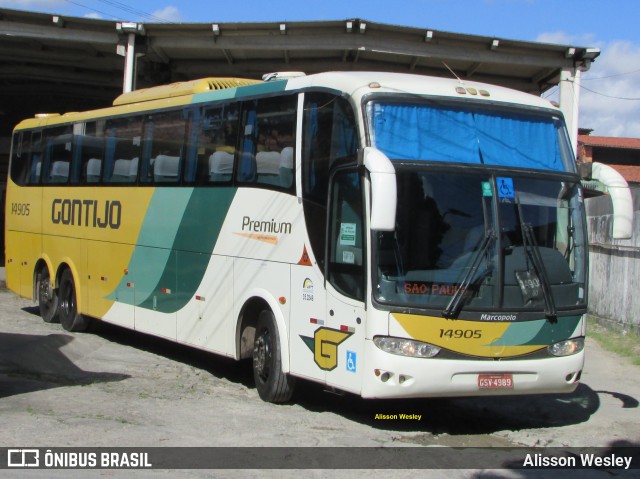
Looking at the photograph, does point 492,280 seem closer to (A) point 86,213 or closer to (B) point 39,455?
(B) point 39,455

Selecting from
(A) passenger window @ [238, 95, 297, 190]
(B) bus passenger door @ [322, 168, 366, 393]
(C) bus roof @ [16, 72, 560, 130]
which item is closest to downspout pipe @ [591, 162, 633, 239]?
(C) bus roof @ [16, 72, 560, 130]

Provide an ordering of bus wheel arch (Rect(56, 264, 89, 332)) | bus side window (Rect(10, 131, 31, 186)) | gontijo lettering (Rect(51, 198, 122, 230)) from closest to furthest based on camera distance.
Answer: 1. gontijo lettering (Rect(51, 198, 122, 230))
2. bus wheel arch (Rect(56, 264, 89, 332))
3. bus side window (Rect(10, 131, 31, 186))

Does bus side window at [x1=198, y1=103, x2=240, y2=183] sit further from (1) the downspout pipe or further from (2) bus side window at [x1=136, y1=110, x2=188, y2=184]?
(1) the downspout pipe

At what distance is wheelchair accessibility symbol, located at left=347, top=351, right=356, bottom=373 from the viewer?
802 centimetres

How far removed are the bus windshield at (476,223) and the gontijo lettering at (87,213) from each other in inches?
243

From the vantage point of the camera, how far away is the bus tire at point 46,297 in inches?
596

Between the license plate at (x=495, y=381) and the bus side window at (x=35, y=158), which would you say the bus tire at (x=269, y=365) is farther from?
the bus side window at (x=35, y=158)

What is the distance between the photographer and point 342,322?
26.9 ft

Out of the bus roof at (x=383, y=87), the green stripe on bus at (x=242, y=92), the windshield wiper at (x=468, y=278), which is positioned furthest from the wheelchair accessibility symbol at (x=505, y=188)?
the green stripe on bus at (x=242, y=92)

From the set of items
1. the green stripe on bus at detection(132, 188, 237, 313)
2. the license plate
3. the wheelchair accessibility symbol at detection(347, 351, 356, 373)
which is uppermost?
the green stripe on bus at detection(132, 188, 237, 313)

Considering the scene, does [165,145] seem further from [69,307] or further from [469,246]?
[469,246]

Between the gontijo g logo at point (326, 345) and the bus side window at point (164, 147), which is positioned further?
the bus side window at point (164, 147)

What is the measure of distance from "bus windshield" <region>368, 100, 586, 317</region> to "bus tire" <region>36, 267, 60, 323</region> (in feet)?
29.7

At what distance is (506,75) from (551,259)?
14091 mm
